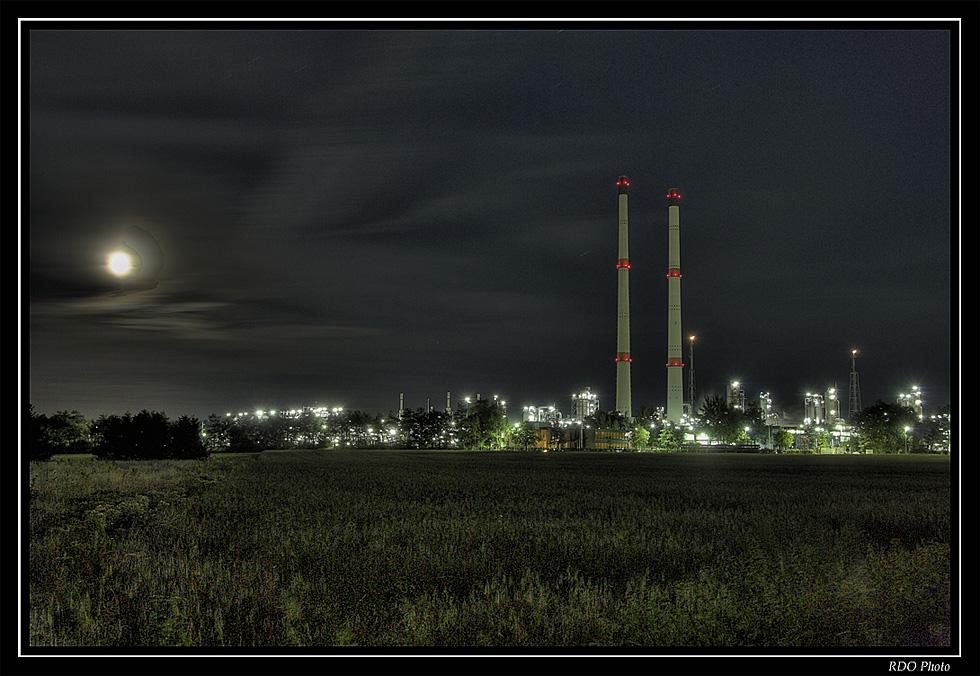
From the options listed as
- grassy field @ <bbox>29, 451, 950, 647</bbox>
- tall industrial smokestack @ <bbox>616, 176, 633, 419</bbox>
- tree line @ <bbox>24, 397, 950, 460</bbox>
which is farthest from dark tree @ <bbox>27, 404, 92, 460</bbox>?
tall industrial smokestack @ <bbox>616, 176, 633, 419</bbox>

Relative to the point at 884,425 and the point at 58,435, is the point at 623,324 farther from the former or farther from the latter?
the point at 58,435

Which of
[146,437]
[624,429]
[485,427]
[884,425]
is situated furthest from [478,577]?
[624,429]

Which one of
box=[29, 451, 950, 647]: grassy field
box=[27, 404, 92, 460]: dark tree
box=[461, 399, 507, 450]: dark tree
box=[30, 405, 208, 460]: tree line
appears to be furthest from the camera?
box=[461, 399, 507, 450]: dark tree

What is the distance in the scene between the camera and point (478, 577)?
38.2 feet

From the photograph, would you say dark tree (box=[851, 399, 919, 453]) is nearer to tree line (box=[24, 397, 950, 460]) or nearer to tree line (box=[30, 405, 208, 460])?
tree line (box=[24, 397, 950, 460])

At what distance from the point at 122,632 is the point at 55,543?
6.91 m

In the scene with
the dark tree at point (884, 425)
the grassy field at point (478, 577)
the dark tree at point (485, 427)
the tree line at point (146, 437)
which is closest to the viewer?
the grassy field at point (478, 577)

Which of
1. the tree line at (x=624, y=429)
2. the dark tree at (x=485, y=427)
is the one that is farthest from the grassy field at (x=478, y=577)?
the dark tree at (x=485, y=427)

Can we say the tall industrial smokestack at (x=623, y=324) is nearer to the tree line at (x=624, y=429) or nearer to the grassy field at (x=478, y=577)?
the tree line at (x=624, y=429)

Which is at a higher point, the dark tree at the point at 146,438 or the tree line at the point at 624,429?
the dark tree at the point at 146,438

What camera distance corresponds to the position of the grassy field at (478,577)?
27.7ft

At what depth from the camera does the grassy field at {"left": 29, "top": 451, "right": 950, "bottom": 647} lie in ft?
27.7
